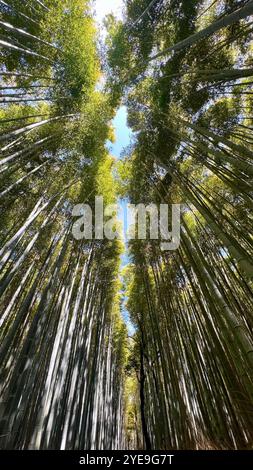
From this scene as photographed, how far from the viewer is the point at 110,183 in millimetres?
5902

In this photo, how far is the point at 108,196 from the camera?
235 inches

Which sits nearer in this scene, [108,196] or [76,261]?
[76,261]

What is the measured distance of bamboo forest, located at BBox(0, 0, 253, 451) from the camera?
10.8ft

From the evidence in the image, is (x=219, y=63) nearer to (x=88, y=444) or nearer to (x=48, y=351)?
(x=48, y=351)

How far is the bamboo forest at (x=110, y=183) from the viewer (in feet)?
10.8

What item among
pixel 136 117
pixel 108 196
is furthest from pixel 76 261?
pixel 136 117

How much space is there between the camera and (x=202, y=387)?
3359 millimetres
